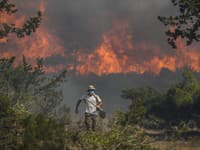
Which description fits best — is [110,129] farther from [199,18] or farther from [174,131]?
[199,18]

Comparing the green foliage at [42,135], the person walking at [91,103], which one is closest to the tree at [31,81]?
the person walking at [91,103]

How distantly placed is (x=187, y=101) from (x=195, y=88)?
2369 mm

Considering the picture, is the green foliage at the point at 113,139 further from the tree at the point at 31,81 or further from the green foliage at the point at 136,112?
the tree at the point at 31,81

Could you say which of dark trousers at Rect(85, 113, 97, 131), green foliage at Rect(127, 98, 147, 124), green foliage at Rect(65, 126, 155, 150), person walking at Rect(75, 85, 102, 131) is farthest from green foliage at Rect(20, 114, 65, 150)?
person walking at Rect(75, 85, 102, 131)

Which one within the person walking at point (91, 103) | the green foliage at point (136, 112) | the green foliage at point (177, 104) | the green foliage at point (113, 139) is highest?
the green foliage at point (177, 104)

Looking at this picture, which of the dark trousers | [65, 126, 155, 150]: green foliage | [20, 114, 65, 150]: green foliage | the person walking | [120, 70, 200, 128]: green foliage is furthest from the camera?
[120, 70, 200, 128]: green foliage

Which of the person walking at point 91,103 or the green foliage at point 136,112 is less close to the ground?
the person walking at point 91,103

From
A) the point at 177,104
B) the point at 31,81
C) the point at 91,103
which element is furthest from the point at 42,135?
the point at 31,81

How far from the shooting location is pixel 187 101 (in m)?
51.0

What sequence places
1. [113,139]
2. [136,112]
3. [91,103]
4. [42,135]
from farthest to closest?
[91,103] < [113,139] < [136,112] < [42,135]

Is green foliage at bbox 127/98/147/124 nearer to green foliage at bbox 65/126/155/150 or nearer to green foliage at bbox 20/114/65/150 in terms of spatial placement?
green foliage at bbox 65/126/155/150

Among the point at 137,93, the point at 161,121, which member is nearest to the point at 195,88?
the point at 161,121

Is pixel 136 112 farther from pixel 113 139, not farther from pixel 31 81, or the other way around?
pixel 31 81

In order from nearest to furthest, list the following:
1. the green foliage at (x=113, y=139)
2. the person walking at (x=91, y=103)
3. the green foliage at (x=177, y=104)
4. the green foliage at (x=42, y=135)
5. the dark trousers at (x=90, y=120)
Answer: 1. the green foliage at (x=42, y=135)
2. the green foliage at (x=113, y=139)
3. the dark trousers at (x=90, y=120)
4. the person walking at (x=91, y=103)
5. the green foliage at (x=177, y=104)
